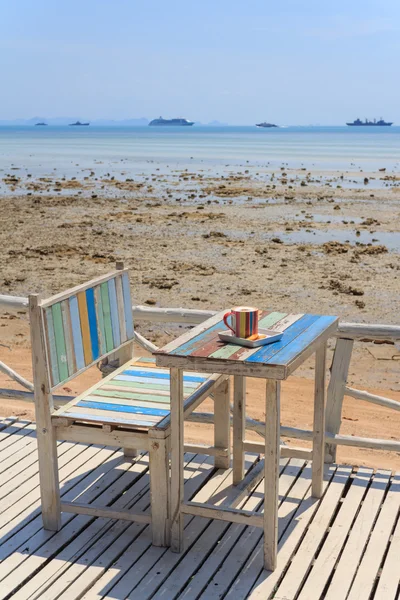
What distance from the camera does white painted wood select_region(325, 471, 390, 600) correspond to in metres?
3.42

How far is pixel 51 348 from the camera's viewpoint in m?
3.70

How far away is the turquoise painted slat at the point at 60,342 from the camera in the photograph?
3730 mm

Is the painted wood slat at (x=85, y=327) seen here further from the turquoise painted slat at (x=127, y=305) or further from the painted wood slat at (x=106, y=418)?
the turquoise painted slat at (x=127, y=305)

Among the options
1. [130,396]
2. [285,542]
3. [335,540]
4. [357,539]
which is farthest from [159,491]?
[357,539]

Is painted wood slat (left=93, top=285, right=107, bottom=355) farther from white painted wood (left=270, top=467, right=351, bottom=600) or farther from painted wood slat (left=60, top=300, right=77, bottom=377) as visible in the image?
white painted wood (left=270, top=467, right=351, bottom=600)

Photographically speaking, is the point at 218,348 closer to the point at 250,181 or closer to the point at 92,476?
the point at 92,476

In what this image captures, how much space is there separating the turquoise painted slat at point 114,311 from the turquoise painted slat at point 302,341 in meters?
1.13

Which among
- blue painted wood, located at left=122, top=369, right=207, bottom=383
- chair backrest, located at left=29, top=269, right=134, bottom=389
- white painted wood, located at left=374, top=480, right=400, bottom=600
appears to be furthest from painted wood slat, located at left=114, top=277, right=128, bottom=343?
white painted wood, located at left=374, top=480, right=400, bottom=600

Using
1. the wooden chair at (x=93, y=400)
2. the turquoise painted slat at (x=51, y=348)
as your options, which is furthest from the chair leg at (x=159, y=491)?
the turquoise painted slat at (x=51, y=348)

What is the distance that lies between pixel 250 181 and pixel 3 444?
30.7 metres

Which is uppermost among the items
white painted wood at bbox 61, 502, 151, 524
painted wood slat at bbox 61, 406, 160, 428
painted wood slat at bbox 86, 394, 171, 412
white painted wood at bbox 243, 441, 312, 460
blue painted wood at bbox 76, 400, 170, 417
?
painted wood slat at bbox 61, 406, 160, 428

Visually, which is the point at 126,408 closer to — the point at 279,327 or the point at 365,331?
the point at 279,327

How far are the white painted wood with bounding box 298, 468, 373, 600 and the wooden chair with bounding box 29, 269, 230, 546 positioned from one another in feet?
2.32

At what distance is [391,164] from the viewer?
49844mm
